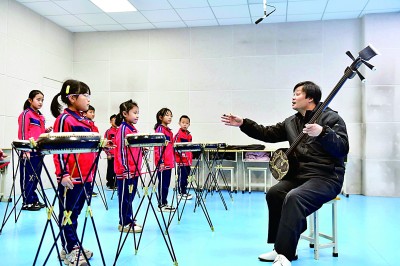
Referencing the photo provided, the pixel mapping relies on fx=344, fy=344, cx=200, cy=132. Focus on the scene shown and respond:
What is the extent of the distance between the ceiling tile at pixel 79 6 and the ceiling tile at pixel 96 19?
22cm

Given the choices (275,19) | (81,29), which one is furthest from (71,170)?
(81,29)

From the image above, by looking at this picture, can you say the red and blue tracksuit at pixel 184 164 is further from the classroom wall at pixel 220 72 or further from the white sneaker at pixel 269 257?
the white sneaker at pixel 269 257

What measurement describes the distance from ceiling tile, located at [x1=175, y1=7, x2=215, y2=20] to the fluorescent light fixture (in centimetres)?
93

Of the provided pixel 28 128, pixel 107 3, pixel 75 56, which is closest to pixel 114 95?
pixel 75 56

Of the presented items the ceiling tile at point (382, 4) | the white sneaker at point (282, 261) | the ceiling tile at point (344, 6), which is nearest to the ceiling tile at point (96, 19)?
the ceiling tile at point (344, 6)

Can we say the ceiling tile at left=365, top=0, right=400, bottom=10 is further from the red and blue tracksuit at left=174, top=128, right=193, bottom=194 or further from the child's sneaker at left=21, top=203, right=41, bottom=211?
the child's sneaker at left=21, top=203, right=41, bottom=211

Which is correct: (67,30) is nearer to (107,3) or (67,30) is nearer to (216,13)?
(107,3)

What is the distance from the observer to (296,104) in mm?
2975

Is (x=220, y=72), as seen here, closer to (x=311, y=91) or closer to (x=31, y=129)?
(x=31, y=129)

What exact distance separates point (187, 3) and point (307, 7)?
2.22m

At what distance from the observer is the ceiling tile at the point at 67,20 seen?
6.99 meters

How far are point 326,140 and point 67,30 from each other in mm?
6998

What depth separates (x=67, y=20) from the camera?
7.17 meters

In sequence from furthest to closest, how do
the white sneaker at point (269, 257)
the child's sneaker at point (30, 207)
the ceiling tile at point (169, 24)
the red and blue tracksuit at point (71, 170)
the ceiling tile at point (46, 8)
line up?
the ceiling tile at point (169, 24), the ceiling tile at point (46, 8), the child's sneaker at point (30, 207), the white sneaker at point (269, 257), the red and blue tracksuit at point (71, 170)
